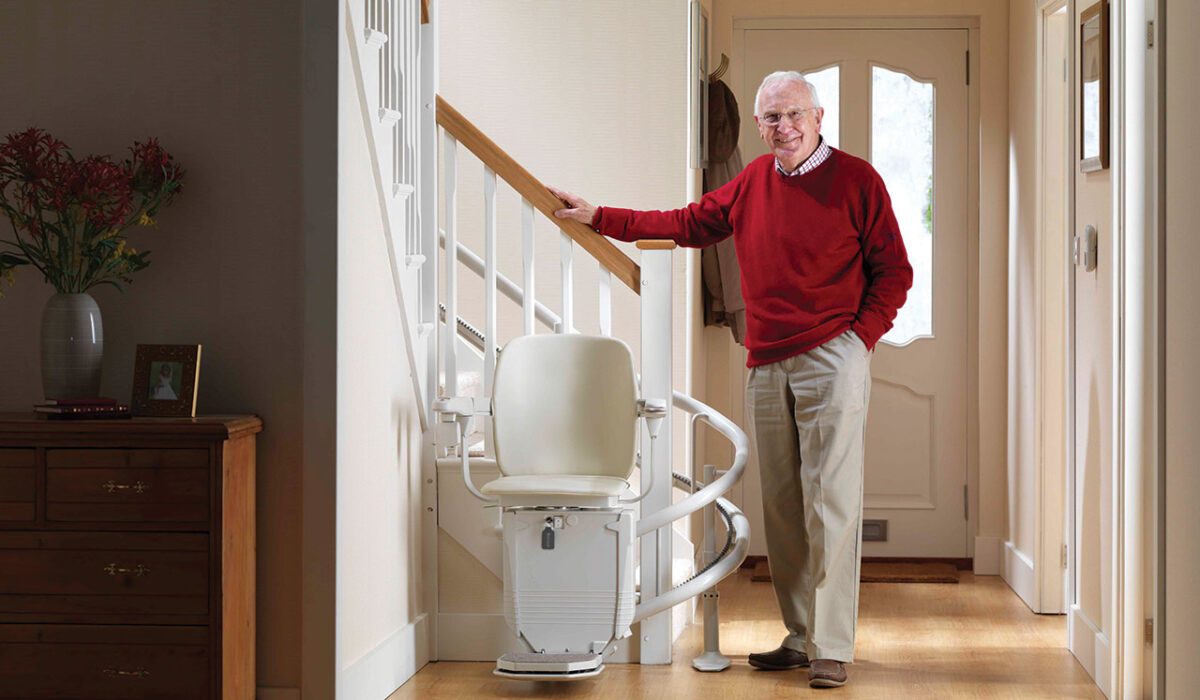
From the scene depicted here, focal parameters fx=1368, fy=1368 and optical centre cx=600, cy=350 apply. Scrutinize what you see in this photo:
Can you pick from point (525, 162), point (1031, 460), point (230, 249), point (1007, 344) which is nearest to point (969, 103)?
point (1007, 344)

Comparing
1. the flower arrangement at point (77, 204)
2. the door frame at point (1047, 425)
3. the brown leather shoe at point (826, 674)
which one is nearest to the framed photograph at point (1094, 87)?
the door frame at point (1047, 425)

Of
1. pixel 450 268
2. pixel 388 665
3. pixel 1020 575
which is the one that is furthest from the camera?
pixel 1020 575

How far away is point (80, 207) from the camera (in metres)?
2.89

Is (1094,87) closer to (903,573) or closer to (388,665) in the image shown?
(903,573)

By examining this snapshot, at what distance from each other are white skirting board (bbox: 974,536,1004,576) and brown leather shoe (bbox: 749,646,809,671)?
1.76 meters

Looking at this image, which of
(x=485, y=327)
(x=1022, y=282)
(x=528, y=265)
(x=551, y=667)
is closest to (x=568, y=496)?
(x=551, y=667)

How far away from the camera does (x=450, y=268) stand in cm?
379

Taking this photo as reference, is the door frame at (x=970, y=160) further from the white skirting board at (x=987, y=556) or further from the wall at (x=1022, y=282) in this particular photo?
the wall at (x=1022, y=282)

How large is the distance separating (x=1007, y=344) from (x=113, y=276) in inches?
135

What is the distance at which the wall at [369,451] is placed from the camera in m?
3.07

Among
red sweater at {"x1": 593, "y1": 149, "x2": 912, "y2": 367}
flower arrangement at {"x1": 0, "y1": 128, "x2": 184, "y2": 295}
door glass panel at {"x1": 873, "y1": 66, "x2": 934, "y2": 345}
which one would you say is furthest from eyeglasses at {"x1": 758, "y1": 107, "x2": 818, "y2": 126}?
door glass panel at {"x1": 873, "y1": 66, "x2": 934, "y2": 345}

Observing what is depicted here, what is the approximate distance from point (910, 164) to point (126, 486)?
353 centimetres

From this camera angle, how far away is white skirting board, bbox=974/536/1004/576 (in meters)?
5.25

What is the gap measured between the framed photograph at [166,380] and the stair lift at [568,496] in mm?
827
